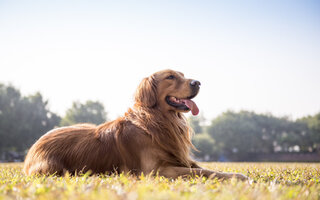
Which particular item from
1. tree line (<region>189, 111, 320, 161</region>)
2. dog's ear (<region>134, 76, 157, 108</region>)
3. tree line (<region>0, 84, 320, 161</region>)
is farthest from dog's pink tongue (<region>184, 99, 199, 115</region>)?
tree line (<region>189, 111, 320, 161</region>)

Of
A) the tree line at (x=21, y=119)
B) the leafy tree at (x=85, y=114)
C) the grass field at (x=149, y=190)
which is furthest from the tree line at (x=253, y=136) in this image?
the grass field at (x=149, y=190)

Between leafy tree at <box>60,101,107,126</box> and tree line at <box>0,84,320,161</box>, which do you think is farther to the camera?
leafy tree at <box>60,101,107,126</box>

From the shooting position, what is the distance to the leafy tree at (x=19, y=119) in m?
39.2

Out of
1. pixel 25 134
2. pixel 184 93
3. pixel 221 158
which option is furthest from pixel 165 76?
pixel 221 158

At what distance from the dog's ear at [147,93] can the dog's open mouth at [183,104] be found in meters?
0.29

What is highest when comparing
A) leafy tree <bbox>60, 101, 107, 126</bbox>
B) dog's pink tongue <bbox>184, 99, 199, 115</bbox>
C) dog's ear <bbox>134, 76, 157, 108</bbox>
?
A: dog's ear <bbox>134, 76, 157, 108</bbox>

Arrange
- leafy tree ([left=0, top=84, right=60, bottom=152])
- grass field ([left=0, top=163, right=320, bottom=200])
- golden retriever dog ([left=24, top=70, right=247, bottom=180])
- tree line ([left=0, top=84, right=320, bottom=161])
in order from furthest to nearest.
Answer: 1. tree line ([left=0, top=84, right=320, bottom=161])
2. leafy tree ([left=0, top=84, right=60, bottom=152])
3. golden retriever dog ([left=24, top=70, right=247, bottom=180])
4. grass field ([left=0, top=163, right=320, bottom=200])

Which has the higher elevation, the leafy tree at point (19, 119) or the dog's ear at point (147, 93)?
the dog's ear at point (147, 93)

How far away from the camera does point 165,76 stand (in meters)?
5.57

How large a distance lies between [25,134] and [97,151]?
40.7 meters

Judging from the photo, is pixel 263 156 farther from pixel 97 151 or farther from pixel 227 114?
pixel 97 151

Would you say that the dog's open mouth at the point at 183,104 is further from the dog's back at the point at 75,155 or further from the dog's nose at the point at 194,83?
the dog's back at the point at 75,155

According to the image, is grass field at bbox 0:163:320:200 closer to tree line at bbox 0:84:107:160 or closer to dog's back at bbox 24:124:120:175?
dog's back at bbox 24:124:120:175

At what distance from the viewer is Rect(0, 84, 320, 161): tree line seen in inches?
1769
